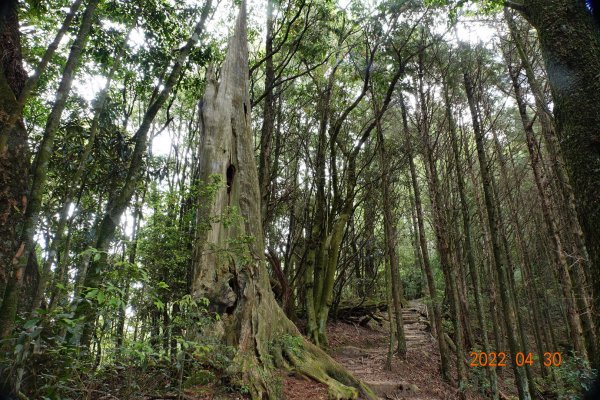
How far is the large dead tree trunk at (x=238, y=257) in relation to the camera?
491 centimetres

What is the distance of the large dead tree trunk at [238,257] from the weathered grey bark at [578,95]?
11.9 ft

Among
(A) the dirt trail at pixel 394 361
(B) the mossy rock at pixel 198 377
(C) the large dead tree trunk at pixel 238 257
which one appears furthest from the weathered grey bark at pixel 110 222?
(A) the dirt trail at pixel 394 361

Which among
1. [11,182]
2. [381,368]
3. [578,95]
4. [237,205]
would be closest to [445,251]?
[381,368]

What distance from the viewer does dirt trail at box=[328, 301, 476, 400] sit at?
8508mm

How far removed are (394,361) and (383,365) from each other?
0.47 meters

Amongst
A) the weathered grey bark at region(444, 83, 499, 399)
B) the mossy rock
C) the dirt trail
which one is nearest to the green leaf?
the mossy rock

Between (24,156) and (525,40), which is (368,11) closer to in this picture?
(525,40)

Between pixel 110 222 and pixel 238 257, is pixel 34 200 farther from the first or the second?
pixel 238 257

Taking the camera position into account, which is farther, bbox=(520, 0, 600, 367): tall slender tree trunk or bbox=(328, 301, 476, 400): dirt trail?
bbox=(328, 301, 476, 400): dirt trail

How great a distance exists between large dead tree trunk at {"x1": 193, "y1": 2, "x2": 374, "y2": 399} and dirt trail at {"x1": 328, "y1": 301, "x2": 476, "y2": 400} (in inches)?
81.6

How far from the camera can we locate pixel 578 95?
2656 mm

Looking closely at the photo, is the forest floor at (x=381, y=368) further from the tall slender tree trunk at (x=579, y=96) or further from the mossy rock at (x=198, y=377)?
the tall slender tree trunk at (x=579, y=96)
